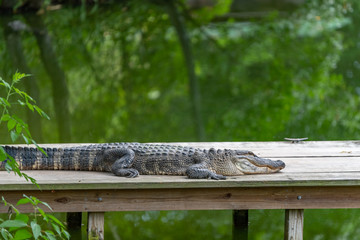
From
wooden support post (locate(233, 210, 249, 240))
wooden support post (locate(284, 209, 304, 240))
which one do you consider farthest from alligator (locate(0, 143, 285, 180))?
wooden support post (locate(233, 210, 249, 240))

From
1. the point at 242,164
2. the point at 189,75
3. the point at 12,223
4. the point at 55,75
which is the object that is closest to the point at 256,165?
the point at 242,164

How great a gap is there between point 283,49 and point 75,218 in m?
7.96

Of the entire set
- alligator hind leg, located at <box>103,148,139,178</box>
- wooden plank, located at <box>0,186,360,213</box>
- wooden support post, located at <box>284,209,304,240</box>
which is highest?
alligator hind leg, located at <box>103,148,139,178</box>

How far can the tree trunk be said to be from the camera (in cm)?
792

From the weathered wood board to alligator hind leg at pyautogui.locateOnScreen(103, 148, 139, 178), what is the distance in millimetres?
70

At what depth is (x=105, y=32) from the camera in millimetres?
12250

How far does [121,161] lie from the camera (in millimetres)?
3814

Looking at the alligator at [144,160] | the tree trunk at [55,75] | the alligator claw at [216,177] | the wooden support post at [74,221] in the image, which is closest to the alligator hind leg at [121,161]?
the alligator at [144,160]

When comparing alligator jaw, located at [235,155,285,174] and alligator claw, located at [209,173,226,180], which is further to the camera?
alligator jaw, located at [235,155,285,174]

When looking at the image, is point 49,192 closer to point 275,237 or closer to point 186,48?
point 275,237

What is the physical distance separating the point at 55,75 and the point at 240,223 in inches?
222

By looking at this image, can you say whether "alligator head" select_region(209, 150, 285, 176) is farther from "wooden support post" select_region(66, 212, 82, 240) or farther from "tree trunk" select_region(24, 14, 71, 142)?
"tree trunk" select_region(24, 14, 71, 142)

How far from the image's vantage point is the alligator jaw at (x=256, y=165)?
12.4 ft

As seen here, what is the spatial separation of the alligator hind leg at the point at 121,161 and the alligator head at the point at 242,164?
1.84 feet
